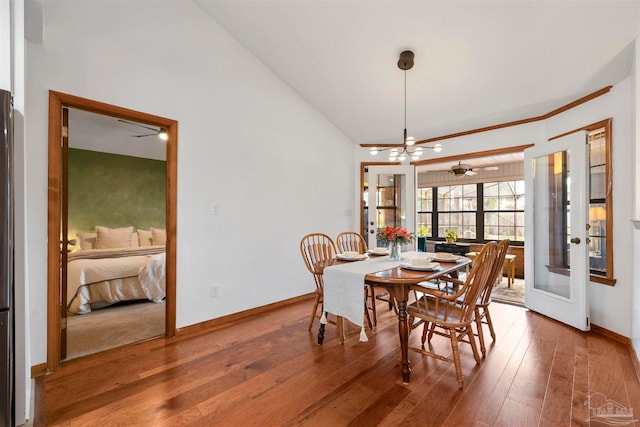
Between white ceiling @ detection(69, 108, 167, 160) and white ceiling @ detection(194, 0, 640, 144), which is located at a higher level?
white ceiling @ detection(194, 0, 640, 144)

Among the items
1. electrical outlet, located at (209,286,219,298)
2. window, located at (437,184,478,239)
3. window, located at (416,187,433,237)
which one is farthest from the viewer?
window, located at (416,187,433,237)

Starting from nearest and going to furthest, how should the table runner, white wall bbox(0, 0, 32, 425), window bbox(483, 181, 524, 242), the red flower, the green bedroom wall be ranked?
white wall bbox(0, 0, 32, 425), the table runner, the red flower, the green bedroom wall, window bbox(483, 181, 524, 242)

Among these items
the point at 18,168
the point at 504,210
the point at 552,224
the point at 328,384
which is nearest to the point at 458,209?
the point at 504,210

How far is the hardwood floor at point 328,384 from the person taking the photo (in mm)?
1661

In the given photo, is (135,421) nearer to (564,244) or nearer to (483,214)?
(564,244)

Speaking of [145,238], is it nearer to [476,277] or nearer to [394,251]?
[394,251]

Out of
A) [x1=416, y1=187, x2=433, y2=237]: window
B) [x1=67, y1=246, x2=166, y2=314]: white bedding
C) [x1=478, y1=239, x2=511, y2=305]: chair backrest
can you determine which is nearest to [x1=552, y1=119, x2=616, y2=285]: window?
[x1=478, y1=239, x2=511, y2=305]: chair backrest

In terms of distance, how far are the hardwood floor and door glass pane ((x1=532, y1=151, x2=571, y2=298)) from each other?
718mm

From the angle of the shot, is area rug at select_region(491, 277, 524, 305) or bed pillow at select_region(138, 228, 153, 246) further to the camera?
bed pillow at select_region(138, 228, 153, 246)

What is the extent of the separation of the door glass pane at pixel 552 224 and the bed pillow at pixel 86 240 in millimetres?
6778

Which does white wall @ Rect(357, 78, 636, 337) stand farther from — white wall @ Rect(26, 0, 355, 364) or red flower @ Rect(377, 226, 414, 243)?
white wall @ Rect(26, 0, 355, 364)

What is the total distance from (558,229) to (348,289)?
2.77m

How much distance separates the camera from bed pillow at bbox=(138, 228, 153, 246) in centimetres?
563

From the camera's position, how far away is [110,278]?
3596mm
